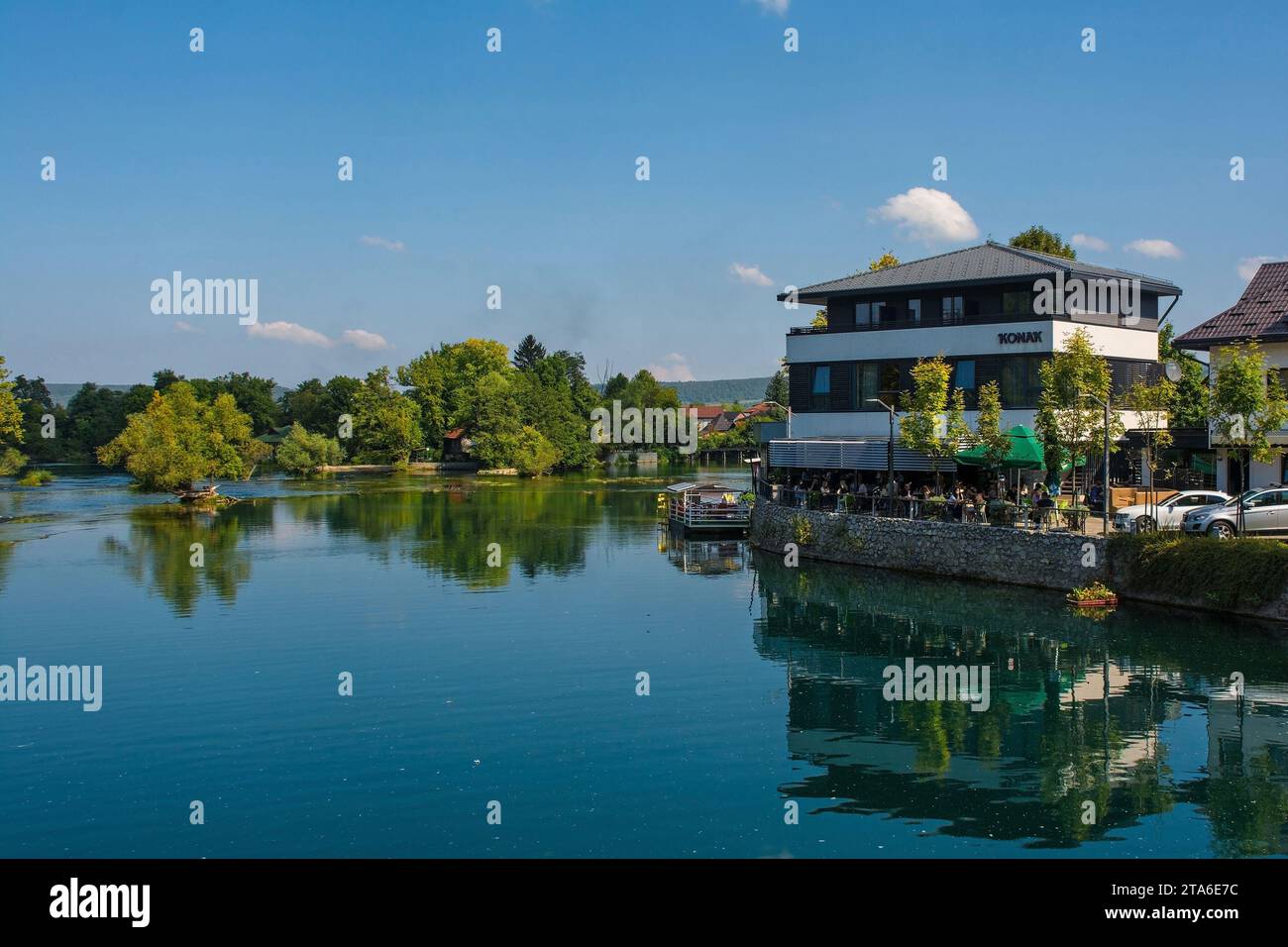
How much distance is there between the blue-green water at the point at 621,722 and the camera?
714 inches

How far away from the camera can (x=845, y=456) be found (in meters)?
50.0

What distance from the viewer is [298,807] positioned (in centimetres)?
1903

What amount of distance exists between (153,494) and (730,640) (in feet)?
238

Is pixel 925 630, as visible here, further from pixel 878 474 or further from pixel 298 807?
pixel 298 807

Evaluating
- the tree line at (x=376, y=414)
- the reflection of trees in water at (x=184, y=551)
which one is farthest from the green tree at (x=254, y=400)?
the reflection of trees in water at (x=184, y=551)

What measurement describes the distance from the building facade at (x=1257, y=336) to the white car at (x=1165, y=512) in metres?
3.63

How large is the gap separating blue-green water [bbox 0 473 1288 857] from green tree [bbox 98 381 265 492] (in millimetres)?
43016

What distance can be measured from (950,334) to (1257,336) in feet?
38.5

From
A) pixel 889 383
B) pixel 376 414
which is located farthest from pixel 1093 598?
pixel 376 414

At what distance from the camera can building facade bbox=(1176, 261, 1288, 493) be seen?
141ft

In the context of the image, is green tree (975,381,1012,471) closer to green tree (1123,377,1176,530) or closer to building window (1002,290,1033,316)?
green tree (1123,377,1176,530)
